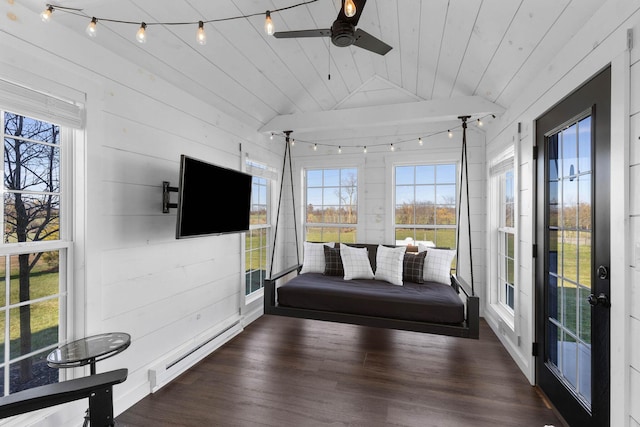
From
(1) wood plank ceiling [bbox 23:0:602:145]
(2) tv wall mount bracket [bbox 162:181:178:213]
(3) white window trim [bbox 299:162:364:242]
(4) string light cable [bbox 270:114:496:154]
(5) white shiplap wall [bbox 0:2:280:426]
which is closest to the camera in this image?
(5) white shiplap wall [bbox 0:2:280:426]

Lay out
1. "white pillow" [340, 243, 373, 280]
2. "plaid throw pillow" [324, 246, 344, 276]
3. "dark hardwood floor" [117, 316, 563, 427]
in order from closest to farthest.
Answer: "dark hardwood floor" [117, 316, 563, 427], "white pillow" [340, 243, 373, 280], "plaid throw pillow" [324, 246, 344, 276]

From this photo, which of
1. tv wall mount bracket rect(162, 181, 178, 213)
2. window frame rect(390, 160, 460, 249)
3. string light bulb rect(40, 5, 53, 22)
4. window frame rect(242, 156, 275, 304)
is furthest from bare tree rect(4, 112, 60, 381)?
window frame rect(390, 160, 460, 249)

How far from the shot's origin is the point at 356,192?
14.3 ft

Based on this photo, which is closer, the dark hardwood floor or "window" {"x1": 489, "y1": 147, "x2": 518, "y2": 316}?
the dark hardwood floor

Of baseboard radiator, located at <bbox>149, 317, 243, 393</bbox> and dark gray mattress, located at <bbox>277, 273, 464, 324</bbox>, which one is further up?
dark gray mattress, located at <bbox>277, 273, 464, 324</bbox>

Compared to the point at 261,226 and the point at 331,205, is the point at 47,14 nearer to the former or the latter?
the point at 261,226

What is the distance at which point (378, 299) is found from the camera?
2.77 metres

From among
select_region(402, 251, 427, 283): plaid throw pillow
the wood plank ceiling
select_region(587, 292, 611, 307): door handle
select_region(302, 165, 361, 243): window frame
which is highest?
the wood plank ceiling

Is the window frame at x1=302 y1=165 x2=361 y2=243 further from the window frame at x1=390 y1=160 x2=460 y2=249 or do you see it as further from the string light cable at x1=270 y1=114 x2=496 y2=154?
the window frame at x1=390 y1=160 x2=460 y2=249

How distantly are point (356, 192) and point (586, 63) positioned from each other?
2886mm

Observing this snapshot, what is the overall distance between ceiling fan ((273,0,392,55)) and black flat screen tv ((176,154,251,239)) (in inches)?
46.4

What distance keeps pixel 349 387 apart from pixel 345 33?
2.50 metres

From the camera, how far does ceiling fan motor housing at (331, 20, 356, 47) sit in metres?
1.64

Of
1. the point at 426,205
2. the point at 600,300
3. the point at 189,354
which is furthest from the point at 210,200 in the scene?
the point at 426,205
